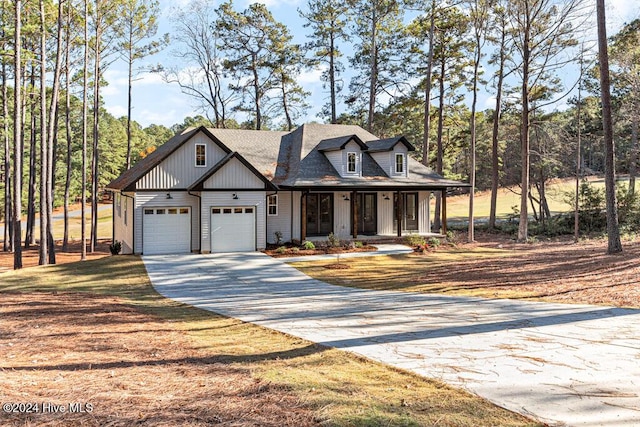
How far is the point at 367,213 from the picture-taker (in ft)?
87.8

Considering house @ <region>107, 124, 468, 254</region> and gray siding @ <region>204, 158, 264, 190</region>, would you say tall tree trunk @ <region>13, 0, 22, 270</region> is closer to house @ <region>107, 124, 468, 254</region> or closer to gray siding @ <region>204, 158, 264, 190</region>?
house @ <region>107, 124, 468, 254</region>

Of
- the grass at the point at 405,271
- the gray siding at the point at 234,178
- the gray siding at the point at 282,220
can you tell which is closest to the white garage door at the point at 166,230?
Answer: the gray siding at the point at 234,178

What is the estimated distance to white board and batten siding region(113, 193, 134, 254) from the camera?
2203 cm

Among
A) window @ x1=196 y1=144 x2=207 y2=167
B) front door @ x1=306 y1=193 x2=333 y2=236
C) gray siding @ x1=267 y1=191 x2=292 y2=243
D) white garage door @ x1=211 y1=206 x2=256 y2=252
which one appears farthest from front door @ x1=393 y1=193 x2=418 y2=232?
window @ x1=196 y1=144 x2=207 y2=167

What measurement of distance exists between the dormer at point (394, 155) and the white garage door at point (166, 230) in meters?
10.9

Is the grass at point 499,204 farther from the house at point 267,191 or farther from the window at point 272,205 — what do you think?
the window at point 272,205

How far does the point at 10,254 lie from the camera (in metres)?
28.9

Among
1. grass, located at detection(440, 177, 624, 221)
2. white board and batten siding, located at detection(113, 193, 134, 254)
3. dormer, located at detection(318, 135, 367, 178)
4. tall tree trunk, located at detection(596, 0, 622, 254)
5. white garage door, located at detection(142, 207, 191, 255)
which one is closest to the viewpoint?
tall tree trunk, located at detection(596, 0, 622, 254)

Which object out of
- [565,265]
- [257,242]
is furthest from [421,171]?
[565,265]

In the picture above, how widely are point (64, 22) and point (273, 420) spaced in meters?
25.5

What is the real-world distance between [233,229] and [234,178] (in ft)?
7.56

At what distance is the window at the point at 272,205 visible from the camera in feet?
80.2

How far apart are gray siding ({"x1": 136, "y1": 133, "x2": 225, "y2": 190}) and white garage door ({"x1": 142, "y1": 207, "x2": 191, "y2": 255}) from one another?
113 cm

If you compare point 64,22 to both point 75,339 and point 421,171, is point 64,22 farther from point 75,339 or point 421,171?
point 75,339
